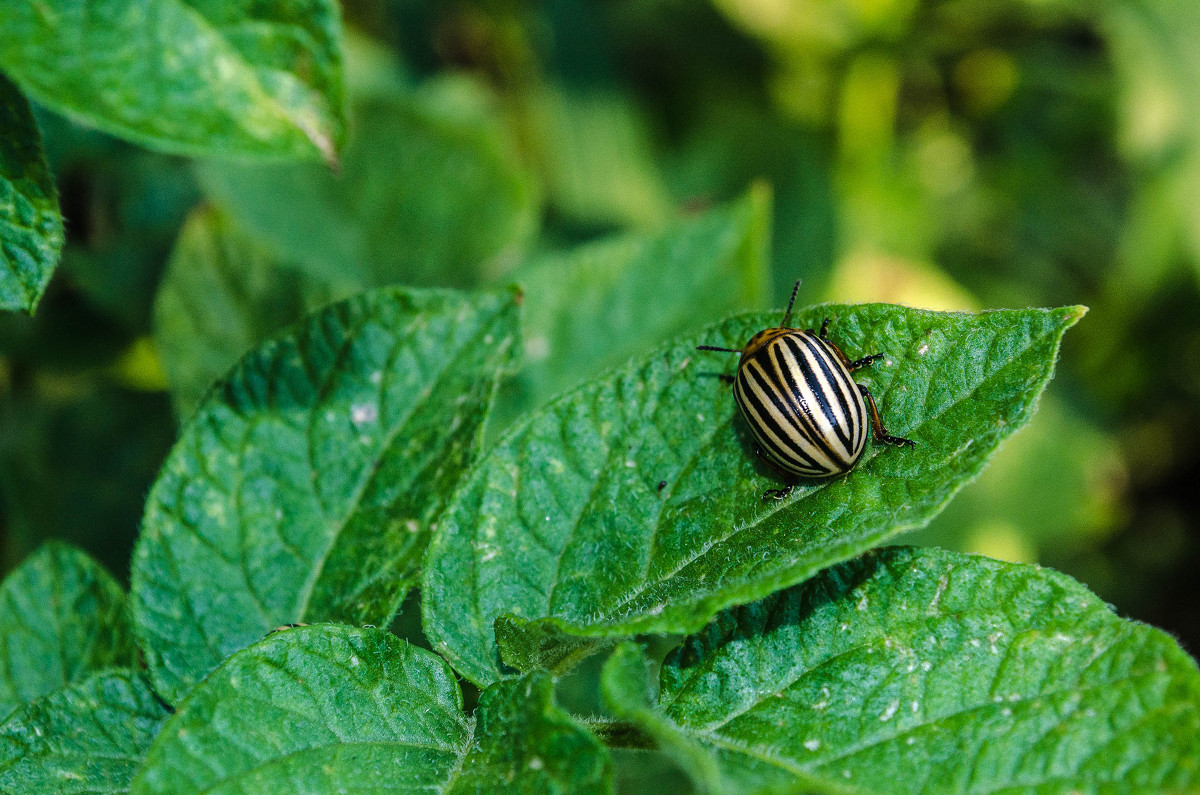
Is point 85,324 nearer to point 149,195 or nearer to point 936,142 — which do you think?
point 149,195

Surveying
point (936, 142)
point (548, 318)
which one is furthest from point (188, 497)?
point (936, 142)

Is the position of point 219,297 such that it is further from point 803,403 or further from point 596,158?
point 596,158

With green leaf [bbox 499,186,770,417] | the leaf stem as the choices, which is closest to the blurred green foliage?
green leaf [bbox 499,186,770,417]

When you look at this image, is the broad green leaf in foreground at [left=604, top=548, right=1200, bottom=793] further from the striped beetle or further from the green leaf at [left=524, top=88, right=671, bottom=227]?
the green leaf at [left=524, top=88, right=671, bottom=227]

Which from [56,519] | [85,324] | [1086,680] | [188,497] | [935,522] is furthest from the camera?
[935,522]

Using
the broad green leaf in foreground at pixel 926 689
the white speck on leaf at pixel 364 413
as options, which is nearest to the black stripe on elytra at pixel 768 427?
the broad green leaf in foreground at pixel 926 689

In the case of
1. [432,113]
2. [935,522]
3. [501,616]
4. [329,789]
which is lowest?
[329,789]

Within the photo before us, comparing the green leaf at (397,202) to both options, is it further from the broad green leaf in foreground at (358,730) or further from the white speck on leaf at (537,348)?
the broad green leaf in foreground at (358,730)

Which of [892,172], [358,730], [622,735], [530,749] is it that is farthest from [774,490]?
[892,172]
